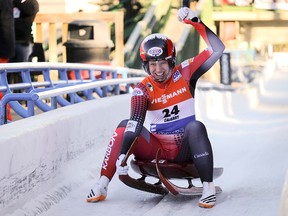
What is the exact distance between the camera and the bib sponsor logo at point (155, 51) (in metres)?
5.31

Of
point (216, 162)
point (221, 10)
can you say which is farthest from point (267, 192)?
point (221, 10)

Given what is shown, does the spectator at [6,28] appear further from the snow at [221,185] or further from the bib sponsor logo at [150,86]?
the bib sponsor logo at [150,86]

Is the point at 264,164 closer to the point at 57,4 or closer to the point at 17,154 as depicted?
the point at 17,154

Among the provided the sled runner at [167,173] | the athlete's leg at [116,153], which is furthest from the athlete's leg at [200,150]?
the athlete's leg at [116,153]

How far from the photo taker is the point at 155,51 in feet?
17.4

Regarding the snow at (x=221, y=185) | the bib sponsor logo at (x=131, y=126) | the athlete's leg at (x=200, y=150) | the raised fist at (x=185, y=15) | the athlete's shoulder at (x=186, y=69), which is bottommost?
the snow at (x=221, y=185)

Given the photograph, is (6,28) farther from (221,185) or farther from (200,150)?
(200,150)

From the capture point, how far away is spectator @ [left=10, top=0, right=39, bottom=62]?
9109 mm

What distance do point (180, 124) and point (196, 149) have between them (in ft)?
0.97

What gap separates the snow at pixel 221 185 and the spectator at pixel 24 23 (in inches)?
83.1

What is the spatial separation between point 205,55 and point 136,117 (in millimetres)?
663

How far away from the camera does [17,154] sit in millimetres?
4848

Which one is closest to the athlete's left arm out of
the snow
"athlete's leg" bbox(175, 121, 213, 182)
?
"athlete's leg" bbox(175, 121, 213, 182)

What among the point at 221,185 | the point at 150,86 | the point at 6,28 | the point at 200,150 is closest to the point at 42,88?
the point at 6,28
